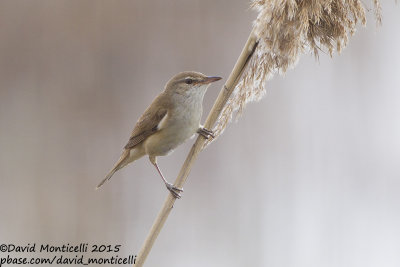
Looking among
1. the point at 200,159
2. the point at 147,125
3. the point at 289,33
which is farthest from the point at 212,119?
the point at 200,159

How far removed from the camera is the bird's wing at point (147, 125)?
8.44 ft

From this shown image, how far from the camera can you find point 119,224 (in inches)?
136

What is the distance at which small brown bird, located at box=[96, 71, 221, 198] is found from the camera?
2.42 meters

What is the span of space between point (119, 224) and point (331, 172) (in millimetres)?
1513

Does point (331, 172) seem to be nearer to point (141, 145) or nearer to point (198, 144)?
point (141, 145)

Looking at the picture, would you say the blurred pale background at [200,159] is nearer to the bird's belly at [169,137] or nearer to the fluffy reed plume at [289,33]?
the bird's belly at [169,137]

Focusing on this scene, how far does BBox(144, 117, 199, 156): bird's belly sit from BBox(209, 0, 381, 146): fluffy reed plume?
596 mm

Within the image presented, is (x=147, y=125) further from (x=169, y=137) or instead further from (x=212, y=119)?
(x=212, y=119)

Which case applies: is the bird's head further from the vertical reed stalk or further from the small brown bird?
the vertical reed stalk

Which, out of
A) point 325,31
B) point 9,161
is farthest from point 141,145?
point 9,161

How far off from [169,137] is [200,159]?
1274 millimetres

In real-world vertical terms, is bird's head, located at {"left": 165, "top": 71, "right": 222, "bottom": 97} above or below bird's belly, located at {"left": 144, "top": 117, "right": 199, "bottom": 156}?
above

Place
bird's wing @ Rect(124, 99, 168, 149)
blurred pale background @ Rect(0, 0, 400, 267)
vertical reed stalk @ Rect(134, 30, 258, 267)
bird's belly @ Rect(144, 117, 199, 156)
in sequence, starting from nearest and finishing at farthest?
vertical reed stalk @ Rect(134, 30, 258, 267)
bird's belly @ Rect(144, 117, 199, 156)
bird's wing @ Rect(124, 99, 168, 149)
blurred pale background @ Rect(0, 0, 400, 267)

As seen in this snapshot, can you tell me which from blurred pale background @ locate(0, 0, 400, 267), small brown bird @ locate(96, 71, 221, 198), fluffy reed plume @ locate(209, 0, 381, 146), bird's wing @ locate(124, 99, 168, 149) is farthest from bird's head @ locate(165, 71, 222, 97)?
blurred pale background @ locate(0, 0, 400, 267)
